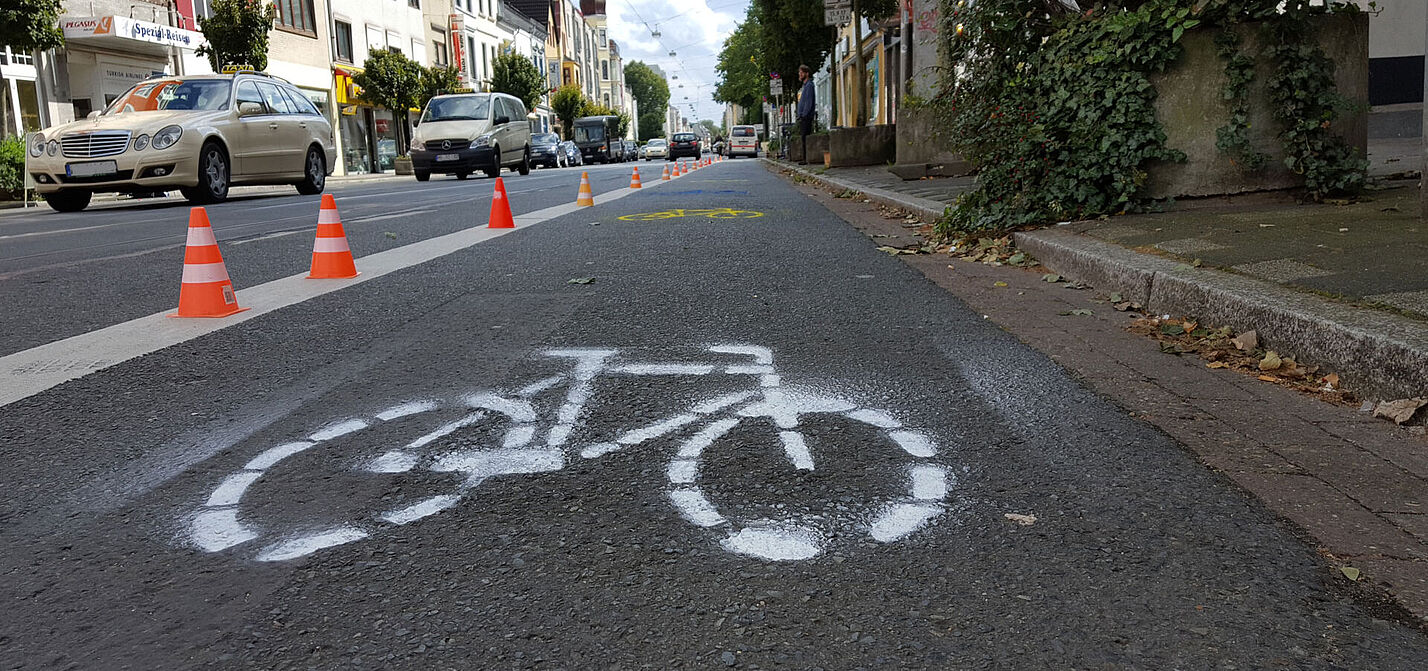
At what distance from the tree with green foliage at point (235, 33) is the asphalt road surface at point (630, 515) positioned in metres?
23.7

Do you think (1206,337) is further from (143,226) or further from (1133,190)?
(143,226)

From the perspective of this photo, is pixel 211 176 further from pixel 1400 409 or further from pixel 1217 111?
pixel 1400 409

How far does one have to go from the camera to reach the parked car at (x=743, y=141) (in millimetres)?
57938

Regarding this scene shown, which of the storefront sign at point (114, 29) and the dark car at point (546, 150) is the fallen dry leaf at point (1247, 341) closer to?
the storefront sign at point (114, 29)

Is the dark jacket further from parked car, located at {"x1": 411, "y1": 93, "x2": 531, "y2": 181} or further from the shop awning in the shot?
the shop awning

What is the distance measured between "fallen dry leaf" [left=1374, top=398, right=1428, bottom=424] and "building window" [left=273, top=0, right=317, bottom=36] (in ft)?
114

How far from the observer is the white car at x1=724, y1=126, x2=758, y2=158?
5794cm

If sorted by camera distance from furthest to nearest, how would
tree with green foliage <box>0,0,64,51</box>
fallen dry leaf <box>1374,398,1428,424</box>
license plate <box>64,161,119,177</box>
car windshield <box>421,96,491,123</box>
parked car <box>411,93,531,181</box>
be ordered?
car windshield <box>421,96,491,123</box>, parked car <box>411,93,531,181</box>, tree with green foliage <box>0,0,64,51</box>, license plate <box>64,161,119,177</box>, fallen dry leaf <box>1374,398,1428,424</box>

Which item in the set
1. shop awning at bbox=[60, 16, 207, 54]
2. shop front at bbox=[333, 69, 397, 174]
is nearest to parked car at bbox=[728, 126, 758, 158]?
shop front at bbox=[333, 69, 397, 174]

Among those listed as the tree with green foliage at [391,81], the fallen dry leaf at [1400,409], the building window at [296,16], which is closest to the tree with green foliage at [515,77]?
the tree with green foliage at [391,81]

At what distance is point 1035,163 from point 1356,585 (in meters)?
5.33

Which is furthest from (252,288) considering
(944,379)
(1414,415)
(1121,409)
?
(1414,415)

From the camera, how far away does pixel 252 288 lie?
18.3 feet

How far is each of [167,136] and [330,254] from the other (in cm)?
906
